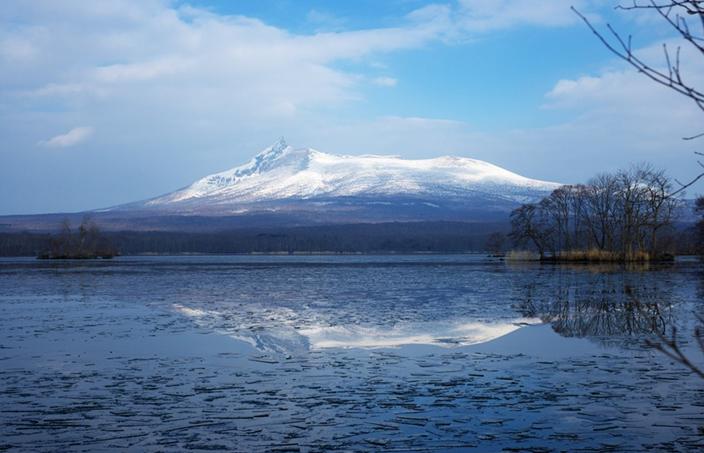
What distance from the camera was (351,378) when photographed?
1193 cm

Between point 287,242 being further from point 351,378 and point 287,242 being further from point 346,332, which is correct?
point 351,378

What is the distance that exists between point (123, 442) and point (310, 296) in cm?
2099

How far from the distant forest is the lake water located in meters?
126

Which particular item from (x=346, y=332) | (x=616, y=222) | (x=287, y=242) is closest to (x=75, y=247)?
(x=287, y=242)

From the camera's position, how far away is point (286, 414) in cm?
938

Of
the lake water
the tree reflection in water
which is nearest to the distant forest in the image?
the tree reflection in water

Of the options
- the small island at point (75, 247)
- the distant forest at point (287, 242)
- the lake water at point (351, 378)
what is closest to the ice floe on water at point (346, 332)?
the lake water at point (351, 378)

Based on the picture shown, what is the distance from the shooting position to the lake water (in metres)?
8.25

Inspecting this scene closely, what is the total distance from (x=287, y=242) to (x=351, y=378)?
153m

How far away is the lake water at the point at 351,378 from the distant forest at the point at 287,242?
126 m

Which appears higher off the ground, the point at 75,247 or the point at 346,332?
the point at 75,247

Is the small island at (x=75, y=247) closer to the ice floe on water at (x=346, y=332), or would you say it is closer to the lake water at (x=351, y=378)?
the lake water at (x=351, y=378)

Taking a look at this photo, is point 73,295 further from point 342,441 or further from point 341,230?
point 341,230

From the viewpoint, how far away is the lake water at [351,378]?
27.1ft
